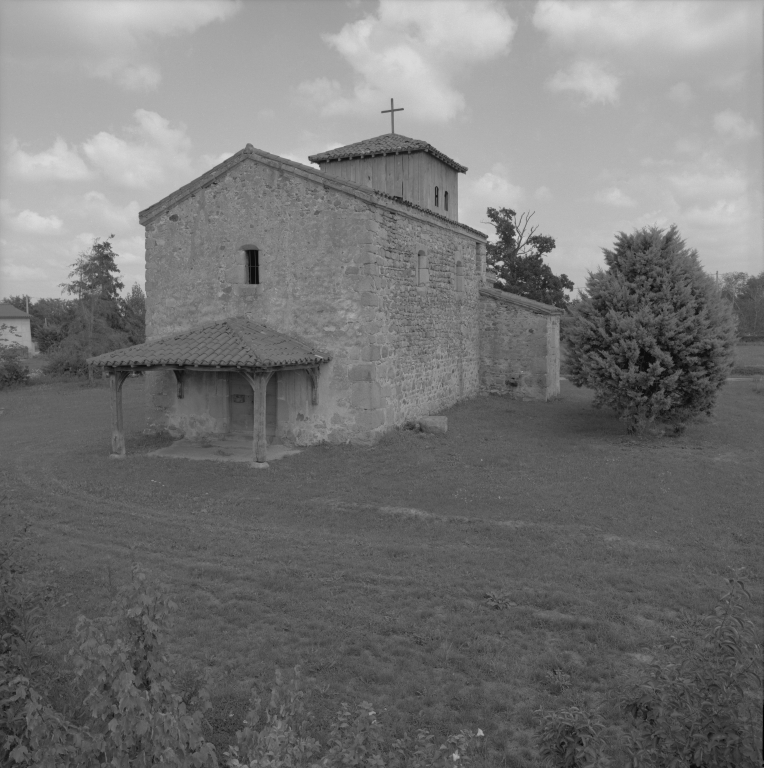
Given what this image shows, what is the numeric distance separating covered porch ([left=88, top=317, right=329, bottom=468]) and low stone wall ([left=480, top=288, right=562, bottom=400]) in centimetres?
882

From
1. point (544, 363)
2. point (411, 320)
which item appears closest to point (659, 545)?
point (411, 320)

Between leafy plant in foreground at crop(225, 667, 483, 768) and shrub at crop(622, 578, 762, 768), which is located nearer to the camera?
shrub at crop(622, 578, 762, 768)

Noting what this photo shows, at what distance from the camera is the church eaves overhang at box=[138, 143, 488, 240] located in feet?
45.3

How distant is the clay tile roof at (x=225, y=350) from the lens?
12.6 metres

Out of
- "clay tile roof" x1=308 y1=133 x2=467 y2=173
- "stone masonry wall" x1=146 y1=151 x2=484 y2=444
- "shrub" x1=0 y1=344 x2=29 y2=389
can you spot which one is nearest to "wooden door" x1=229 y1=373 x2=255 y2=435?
"stone masonry wall" x1=146 y1=151 x2=484 y2=444

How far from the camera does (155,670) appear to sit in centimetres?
366

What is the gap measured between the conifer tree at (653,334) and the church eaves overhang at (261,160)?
5.20 meters

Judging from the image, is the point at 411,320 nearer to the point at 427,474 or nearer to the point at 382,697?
the point at 427,474

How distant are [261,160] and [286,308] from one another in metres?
3.36

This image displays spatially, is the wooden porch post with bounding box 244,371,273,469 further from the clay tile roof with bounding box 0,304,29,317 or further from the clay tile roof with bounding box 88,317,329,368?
the clay tile roof with bounding box 0,304,29,317

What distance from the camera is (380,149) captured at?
18.2 m

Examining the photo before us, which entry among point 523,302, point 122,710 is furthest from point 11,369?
point 122,710

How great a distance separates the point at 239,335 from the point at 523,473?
6.52 meters

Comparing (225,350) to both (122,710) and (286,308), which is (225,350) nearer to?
(286,308)
